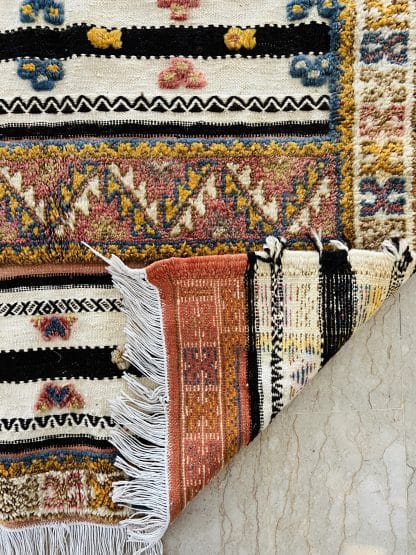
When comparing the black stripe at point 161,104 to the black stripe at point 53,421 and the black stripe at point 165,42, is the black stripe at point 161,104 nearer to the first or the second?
the black stripe at point 165,42

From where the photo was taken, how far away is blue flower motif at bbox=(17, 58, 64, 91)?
3.52 feet

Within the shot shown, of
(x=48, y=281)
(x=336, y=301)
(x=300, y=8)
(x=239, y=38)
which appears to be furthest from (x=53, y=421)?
(x=300, y=8)

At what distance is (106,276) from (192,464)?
0.42 metres

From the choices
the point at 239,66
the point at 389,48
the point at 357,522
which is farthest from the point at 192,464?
the point at 389,48

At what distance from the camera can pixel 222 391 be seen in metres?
1.06

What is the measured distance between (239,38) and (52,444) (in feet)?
3.06

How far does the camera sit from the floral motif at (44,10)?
3.52 ft

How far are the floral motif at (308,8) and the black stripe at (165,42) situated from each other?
0.02 m

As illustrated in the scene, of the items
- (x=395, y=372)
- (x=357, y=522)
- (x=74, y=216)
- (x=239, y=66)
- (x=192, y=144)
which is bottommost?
(x=357, y=522)

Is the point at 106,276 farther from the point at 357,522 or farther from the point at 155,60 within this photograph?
the point at 357,522

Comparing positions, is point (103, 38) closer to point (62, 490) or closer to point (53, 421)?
point (53, 421)

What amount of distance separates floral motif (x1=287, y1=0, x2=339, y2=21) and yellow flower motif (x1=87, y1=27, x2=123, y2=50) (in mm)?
359

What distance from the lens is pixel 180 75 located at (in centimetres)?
109

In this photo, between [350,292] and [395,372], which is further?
[395,372]
